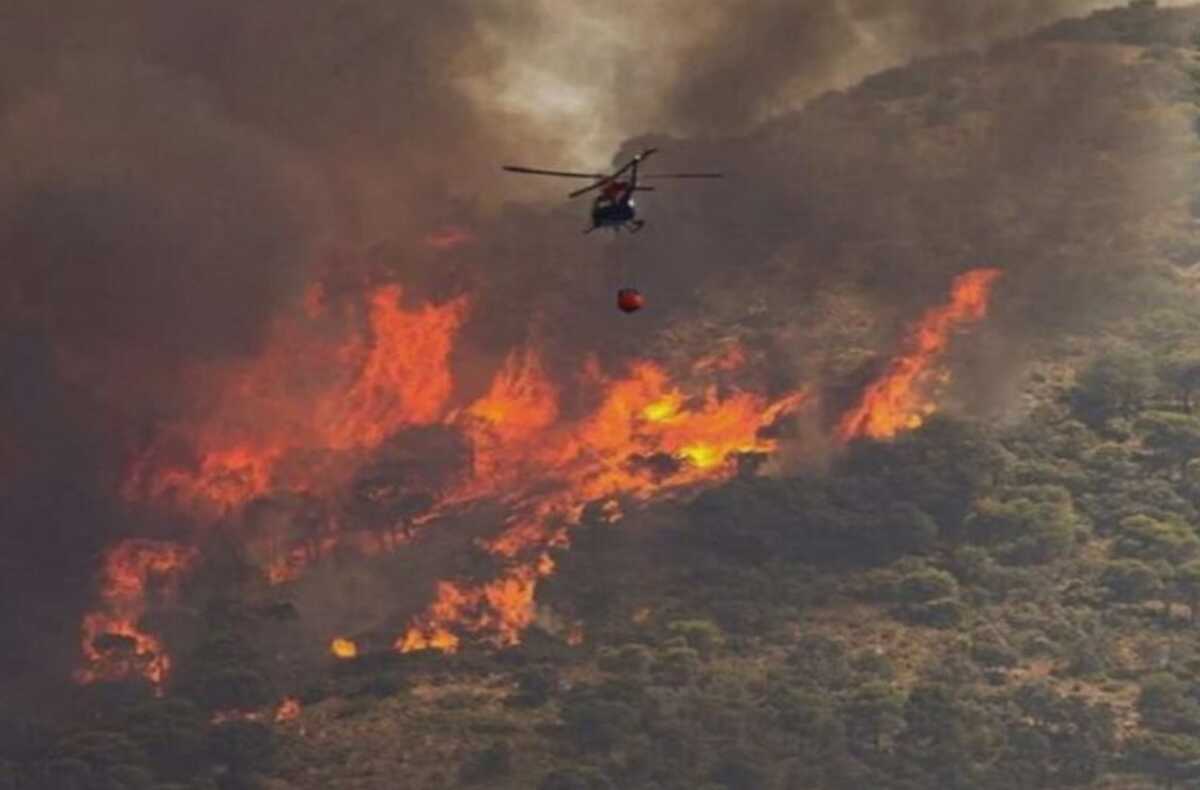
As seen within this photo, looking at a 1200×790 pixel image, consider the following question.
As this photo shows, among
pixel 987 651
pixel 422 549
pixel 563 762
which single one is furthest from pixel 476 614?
pixel 987 651

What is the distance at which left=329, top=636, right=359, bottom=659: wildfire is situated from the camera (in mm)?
185750

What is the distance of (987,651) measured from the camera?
626 ft

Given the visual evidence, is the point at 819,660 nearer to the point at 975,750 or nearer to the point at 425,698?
the point at 975,750

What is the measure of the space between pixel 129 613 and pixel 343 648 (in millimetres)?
13528

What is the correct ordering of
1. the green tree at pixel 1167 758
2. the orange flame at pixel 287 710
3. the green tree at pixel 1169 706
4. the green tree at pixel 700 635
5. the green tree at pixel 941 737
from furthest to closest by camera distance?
the green tree at pixel 700 635, the green tree at pixel 1169 706, the green tree at pixel 1167 758, the orange flame at pixel 287 710, the green tree at pixel 941 737

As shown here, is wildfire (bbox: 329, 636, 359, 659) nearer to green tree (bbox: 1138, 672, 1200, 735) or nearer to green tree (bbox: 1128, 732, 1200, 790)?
green tree (bbox: 1128, 732, 1200, 790)

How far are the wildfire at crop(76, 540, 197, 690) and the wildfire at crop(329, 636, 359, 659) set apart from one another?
413 inches

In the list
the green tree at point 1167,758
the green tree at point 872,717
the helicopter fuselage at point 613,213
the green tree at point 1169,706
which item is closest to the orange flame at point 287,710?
the green tree at point 872,717

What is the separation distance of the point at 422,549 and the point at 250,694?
1876 centimetres

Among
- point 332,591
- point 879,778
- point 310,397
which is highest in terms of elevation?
point 310,397

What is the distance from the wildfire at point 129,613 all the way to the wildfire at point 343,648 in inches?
413

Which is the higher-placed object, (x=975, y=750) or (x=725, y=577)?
(x=725, y=577)

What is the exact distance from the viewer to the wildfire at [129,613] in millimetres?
182250

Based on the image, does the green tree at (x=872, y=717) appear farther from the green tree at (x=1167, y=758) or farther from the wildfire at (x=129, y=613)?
the wildfire at (x=129, y=613)
